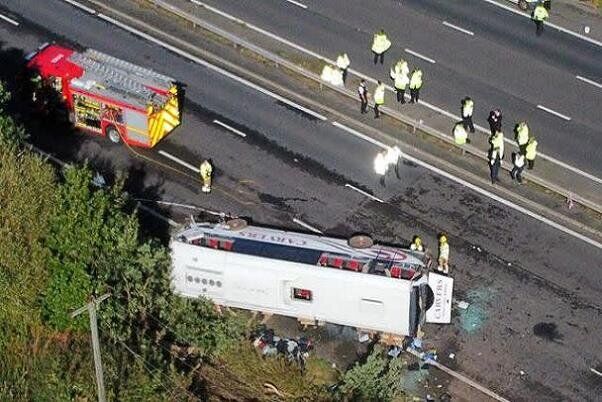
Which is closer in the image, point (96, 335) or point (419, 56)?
point (96, 335)

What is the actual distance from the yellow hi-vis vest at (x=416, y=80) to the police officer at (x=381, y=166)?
3.67m

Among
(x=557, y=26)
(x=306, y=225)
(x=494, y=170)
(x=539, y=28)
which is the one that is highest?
(x=557, y=26)

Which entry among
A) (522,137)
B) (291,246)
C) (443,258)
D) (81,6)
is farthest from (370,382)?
(81,6)

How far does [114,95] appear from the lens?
39.0 metres

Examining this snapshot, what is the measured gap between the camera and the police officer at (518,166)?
3766 cm

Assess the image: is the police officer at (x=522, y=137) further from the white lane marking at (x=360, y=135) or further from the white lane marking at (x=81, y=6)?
the white lane marking at (x=81, y=6)

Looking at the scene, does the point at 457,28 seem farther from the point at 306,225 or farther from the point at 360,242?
the point at 360,242

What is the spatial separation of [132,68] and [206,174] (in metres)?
5.53

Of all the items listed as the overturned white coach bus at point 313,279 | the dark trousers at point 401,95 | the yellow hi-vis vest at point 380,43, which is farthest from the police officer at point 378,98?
the overturned white coach bus at point 313,279

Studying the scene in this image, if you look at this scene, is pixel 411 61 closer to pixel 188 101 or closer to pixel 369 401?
pixel 188 101

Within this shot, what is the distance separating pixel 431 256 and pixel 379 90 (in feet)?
24.5

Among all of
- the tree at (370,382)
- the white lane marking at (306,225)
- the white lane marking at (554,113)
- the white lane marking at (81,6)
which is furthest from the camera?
the white lane marking at (81,6)

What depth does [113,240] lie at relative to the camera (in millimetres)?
31328

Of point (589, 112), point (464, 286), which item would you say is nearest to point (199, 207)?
point (464, 286)
